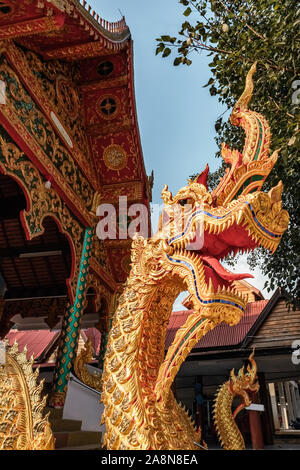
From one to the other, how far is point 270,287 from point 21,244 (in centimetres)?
445

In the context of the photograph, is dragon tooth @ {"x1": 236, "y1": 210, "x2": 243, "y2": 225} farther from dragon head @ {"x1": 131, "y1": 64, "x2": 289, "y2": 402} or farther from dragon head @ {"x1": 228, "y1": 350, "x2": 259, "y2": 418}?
dragon head @ {"x1": 228, "y1": 350, "x2": 259, "y2": 418}

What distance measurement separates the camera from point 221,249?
1.70 m

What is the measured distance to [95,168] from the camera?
18.9 ft

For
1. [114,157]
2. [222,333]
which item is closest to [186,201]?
[114,157]

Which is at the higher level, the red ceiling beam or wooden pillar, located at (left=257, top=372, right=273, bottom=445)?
the red ceiling beam

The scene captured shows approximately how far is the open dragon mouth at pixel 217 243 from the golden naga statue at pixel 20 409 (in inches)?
32.8

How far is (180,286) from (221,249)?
290 millimetres

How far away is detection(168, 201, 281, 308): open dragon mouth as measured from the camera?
1.52 meters

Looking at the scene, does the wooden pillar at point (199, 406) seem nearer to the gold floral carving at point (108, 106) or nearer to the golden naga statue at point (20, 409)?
the gold floral carving at point (108, 106)

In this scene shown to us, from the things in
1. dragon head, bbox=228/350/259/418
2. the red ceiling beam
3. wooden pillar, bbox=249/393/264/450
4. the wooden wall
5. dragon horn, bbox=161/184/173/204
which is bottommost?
wooden pillar, bbox=249/393/264/450

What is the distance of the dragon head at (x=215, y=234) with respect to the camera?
153 cm

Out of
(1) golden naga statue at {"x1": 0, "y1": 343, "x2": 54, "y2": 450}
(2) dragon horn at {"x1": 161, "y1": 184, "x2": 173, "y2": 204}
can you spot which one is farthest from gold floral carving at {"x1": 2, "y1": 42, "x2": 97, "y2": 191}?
(1) golden naga statue at {"x1": 0, "y1": 343, "x2": 54, "y2": 450}

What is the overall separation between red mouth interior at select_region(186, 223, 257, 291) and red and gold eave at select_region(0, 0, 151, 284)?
2.66 m

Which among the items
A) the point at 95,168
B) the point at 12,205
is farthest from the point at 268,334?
the point at 12,205
